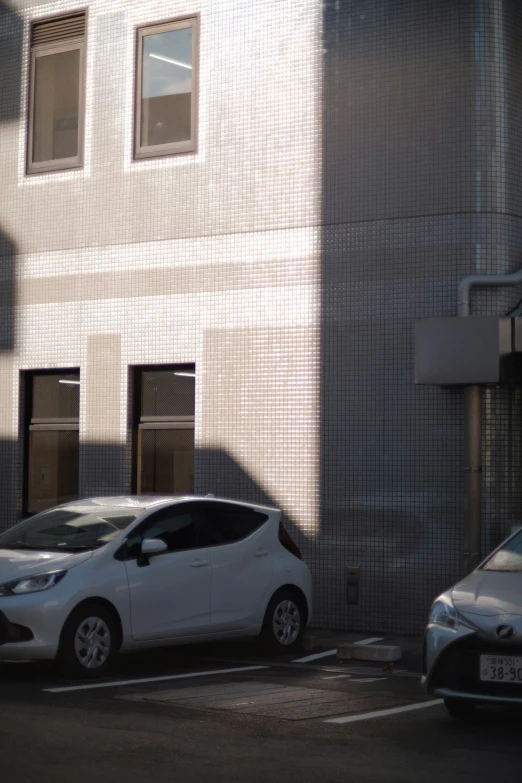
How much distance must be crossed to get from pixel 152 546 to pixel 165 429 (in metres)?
4.96

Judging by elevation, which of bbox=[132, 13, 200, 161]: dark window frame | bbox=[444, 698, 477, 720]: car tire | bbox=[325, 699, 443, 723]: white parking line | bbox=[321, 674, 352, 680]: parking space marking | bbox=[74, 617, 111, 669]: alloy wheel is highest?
bbox=[132, 13, 200, 161]: dark window frame

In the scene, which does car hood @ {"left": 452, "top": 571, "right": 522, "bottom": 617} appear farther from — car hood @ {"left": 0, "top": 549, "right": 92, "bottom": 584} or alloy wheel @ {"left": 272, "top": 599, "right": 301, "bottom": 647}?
alloy wheel @ {"left": 272, "top": 599, "right": 301, "bottom": 647}

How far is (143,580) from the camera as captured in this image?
10883mm

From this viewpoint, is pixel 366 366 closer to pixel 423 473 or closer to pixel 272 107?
pixel 423 473

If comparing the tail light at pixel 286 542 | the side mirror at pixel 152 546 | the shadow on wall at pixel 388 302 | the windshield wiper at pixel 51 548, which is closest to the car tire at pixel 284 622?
the tail light at pixel 286 542

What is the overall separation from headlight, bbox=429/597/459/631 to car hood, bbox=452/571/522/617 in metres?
0.05

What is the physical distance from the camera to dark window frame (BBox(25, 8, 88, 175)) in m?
16.6

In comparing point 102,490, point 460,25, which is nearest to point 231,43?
point 460,25

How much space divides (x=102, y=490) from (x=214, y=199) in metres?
3.88

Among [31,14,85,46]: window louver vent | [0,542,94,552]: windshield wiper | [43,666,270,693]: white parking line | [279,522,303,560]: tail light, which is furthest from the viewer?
[31,14,85,46]: window louver vent

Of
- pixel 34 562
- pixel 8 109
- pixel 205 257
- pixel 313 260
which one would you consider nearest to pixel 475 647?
pixel 34 562

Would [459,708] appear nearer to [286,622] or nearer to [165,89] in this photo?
[286,622]

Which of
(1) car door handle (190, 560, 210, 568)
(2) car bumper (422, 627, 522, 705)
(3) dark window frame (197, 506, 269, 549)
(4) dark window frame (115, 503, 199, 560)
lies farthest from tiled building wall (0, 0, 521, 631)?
(2) car bumper (422, 627, 522, 705)

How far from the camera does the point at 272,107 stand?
15195mm
